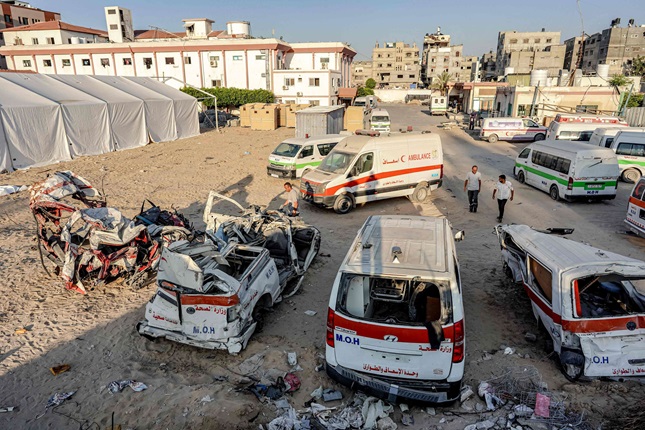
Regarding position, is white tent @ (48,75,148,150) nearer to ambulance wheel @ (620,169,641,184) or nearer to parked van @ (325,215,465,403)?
parked van @ (325,215,465,403)

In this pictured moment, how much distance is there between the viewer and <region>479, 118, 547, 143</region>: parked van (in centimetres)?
2753

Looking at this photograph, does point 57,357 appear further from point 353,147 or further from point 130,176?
point 130,176

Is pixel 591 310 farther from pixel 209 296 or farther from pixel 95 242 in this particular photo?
pixel 95 242

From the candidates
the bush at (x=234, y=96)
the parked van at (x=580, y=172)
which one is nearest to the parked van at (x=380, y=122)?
the bush at (x=234, y=96)

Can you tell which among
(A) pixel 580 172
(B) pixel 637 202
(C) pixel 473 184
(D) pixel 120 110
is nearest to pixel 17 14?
(D) pixel 120 110

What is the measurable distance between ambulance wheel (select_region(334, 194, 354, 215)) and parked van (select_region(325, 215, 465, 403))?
7344 millimetres

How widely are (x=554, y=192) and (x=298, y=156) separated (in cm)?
986

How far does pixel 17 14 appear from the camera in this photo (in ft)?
211

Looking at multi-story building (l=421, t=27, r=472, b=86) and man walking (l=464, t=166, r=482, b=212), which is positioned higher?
multi-story building (l=421, t=27, r=472, b=86)

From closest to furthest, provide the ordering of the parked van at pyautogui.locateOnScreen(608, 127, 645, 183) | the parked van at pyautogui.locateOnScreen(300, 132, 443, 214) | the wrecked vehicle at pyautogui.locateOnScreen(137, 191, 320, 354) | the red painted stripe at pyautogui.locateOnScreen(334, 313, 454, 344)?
the red painted stripe at pyautogui.locateOnScreen(334, 313, 454, 344) < the wrecked vehicle at pyautogui.locateOnScreen(137, 191, 320, 354) < the parked van at pyautogui.locateOnScreen(300, 132, 443, 214) < the parked van at pyautogui.locateOnScreen(608, 127, 645, 183)

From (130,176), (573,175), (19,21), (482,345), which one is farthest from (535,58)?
(19,21)

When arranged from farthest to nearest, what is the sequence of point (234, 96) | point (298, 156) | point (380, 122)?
point (234, 96) < point (380, 122) < point (298, 156)

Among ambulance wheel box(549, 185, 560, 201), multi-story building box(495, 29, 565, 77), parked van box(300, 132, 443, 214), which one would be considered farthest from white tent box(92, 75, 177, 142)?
multi-story building box(495, 29, 565, 77)

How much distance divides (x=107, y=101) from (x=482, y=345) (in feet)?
78.1
